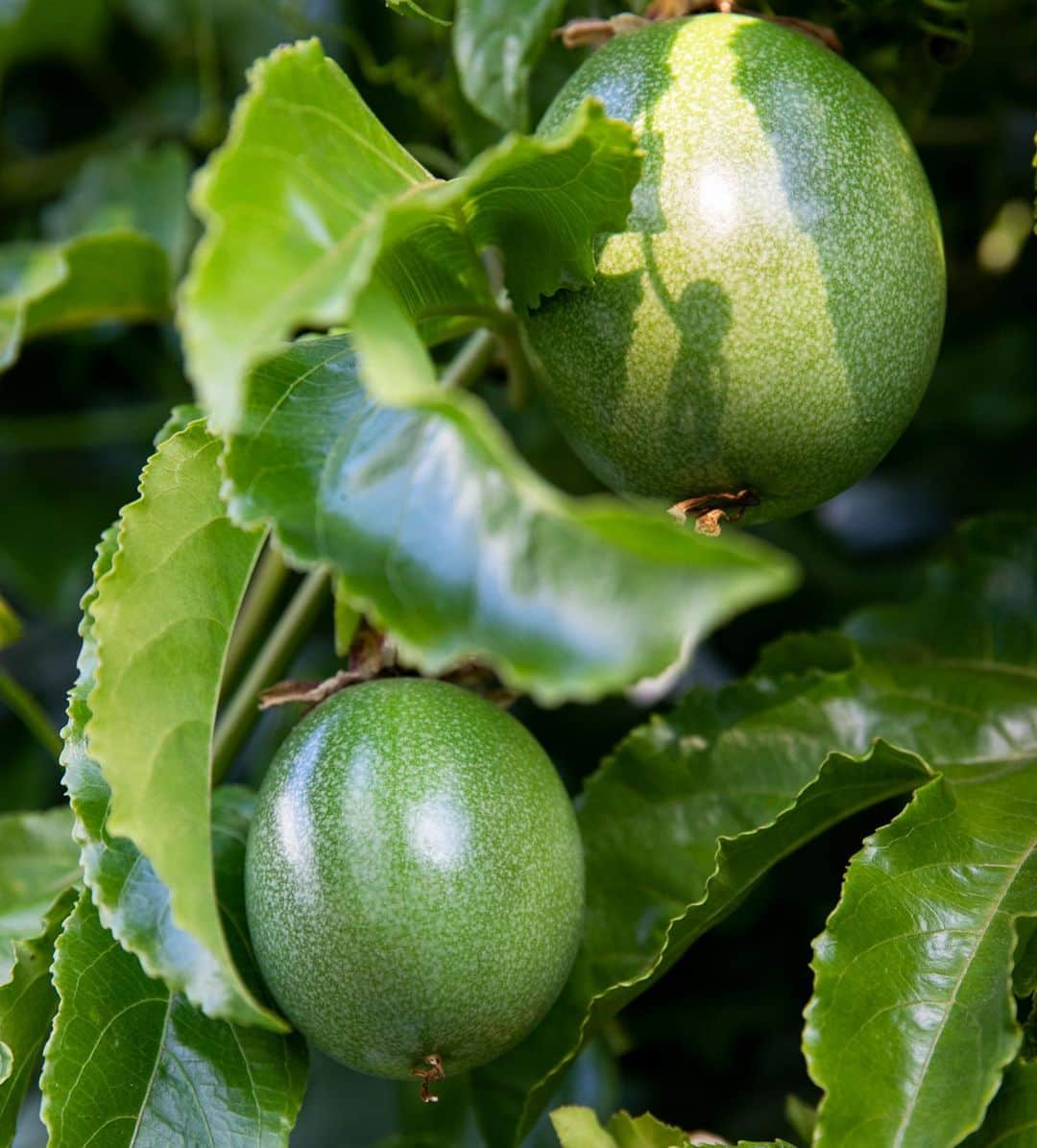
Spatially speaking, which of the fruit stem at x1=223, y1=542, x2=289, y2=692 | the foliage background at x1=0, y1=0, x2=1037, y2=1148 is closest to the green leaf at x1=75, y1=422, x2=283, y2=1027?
the fruit stem at x1=223, y1=542, x2=289, y2=692

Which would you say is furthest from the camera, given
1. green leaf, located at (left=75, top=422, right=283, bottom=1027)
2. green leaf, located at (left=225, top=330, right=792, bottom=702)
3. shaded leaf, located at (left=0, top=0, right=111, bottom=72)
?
shaded leaf, located at (left=0, top=0, right=111, bottom=72)

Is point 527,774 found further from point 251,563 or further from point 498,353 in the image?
point 498,353

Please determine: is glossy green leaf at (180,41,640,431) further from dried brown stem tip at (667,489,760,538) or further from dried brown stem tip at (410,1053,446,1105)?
dried brown stem tip at (410,1053,446,1105)

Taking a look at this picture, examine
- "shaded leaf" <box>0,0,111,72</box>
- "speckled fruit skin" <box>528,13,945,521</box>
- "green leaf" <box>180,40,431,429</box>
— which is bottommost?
"shaded leaf" <box>0,0,111,72</box>

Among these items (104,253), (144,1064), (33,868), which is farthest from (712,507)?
(104,253)

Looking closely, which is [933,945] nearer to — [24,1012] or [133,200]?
[24,1012]
